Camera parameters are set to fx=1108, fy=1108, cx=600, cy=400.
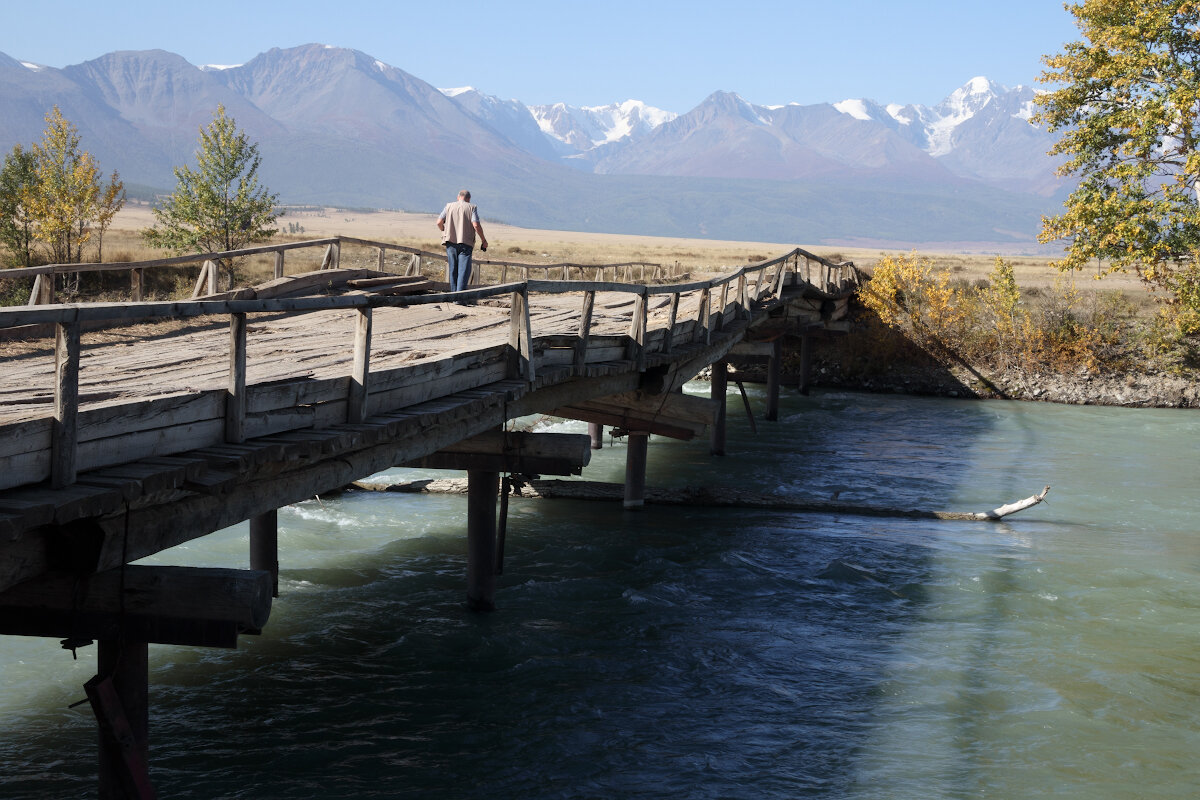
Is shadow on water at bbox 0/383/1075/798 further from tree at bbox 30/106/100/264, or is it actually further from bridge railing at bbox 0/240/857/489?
tree at bbox 30/106/100/264

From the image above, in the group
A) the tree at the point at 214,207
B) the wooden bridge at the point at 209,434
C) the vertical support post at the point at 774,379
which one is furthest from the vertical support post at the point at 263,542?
the tree at the point at 214,207

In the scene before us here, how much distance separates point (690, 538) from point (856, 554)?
7.07 feet

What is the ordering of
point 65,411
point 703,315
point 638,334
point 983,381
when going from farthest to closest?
point 983,381 → point 703,315 → point 638,334 → point 65,411

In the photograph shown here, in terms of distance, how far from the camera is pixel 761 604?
11969mm

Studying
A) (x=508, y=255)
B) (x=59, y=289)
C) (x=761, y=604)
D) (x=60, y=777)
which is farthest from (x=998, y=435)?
(x=508, y=255)

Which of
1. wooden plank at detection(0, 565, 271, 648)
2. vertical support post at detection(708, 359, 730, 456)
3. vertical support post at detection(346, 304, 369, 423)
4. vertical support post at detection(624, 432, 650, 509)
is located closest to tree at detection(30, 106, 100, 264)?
vertical support post at detection(708, 359, 730, 456)

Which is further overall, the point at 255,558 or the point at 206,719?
the point at 255,558

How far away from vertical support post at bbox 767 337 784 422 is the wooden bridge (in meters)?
13.7

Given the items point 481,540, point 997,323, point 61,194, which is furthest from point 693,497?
point 61,194

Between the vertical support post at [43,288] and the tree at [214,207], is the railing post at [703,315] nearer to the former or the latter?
the vertical support post at [43,288]

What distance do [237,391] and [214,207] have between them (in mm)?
33248

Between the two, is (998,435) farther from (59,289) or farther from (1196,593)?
(59,289)

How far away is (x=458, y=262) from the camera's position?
49.8 ft

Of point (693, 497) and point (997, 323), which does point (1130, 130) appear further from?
point (693, 497)
